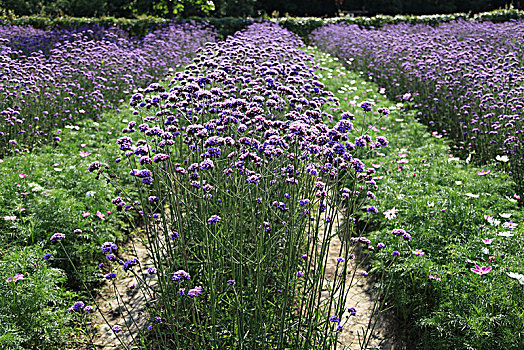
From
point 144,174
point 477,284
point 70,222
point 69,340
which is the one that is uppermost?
point 144,174

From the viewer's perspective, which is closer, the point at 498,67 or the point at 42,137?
the point at 42,137

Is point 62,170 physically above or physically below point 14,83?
below

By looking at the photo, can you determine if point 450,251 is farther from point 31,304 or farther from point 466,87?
point 466,87

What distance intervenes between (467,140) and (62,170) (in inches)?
243

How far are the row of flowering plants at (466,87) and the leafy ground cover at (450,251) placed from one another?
111 centimetres

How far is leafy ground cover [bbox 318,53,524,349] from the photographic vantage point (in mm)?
3100

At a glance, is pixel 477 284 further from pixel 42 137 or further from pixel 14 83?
pixel 14 83

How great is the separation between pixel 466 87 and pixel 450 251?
17.5ft

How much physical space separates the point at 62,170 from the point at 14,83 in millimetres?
3080

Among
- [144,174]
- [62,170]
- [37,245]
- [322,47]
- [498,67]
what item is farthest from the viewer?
[322,47]

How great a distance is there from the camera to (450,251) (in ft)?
12.1

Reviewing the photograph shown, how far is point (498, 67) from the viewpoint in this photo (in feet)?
25.8

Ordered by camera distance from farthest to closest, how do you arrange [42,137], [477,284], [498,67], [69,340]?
[498,67], [42,137], [69,340], [477,284]

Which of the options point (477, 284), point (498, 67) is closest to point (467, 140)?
point (498, 67)
